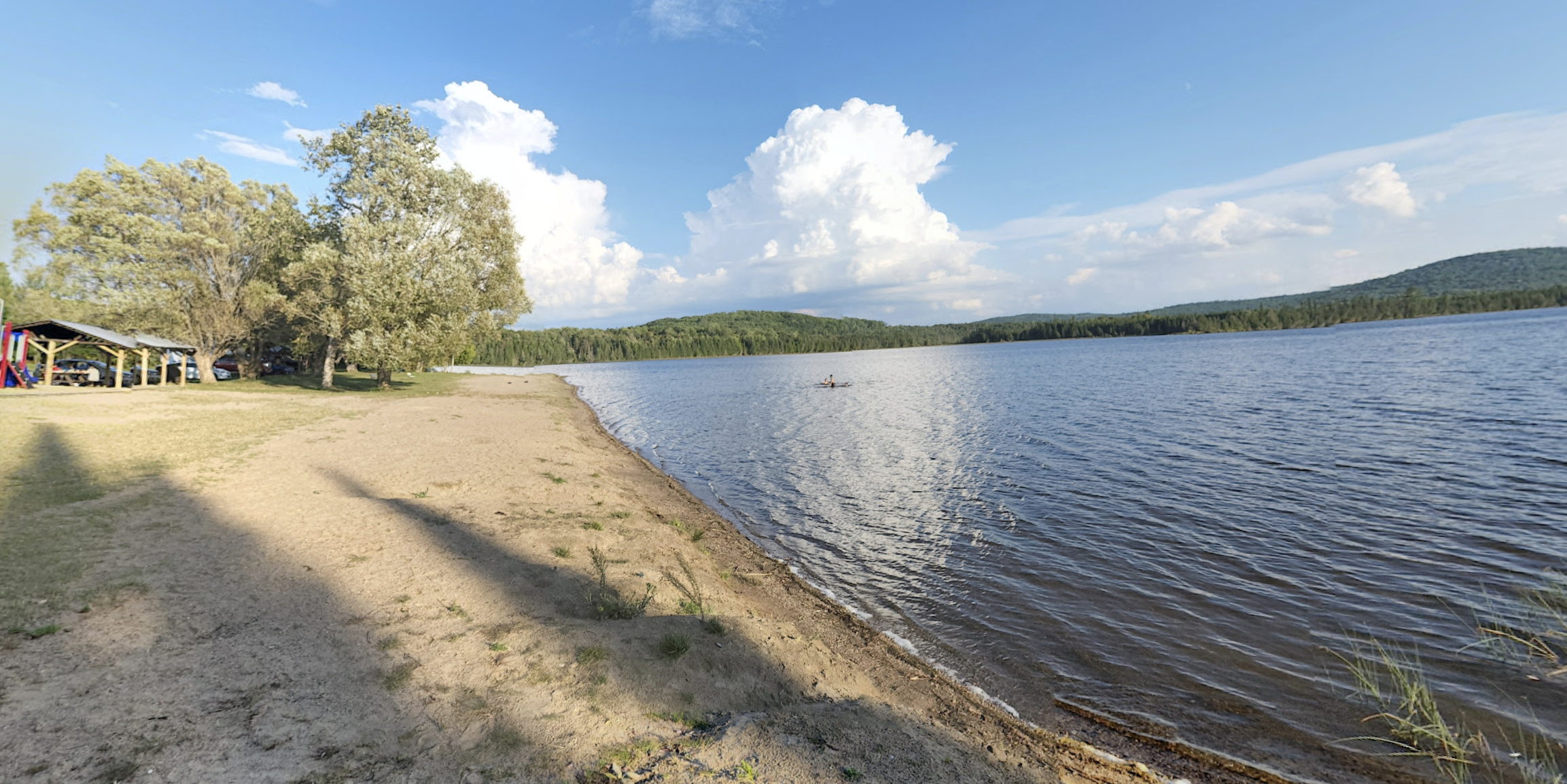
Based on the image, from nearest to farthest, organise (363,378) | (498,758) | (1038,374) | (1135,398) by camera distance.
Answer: (498,758)
(1135,398)
(363,378)
(1038,374)

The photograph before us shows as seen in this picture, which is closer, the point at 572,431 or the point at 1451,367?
the point at 572,431

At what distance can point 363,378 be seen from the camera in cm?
5103

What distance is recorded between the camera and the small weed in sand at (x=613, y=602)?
793 cm

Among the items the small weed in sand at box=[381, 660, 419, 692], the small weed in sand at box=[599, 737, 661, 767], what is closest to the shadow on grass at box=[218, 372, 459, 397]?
the small weed in sand at box=[381, 660, 419, 692]

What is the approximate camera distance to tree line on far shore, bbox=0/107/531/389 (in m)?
32.9

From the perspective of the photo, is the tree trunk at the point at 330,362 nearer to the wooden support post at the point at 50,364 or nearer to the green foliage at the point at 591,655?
the wooden support post at the point at 50,364

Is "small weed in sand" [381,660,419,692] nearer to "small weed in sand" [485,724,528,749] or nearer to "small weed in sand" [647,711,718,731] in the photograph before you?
"small weed in sand" [485,724,528,749]

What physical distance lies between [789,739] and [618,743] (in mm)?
1558

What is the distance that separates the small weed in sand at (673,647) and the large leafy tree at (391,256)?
34613mm

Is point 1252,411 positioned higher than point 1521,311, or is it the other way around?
point 1521,311

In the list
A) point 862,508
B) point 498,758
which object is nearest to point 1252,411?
point 862,508

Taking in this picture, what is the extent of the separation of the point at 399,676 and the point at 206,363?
4707cm

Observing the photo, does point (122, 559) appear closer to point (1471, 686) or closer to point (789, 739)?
point (789, 739)

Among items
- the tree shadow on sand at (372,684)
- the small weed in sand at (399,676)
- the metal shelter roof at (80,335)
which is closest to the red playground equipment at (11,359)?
the metal shelter roof at (80,335)
